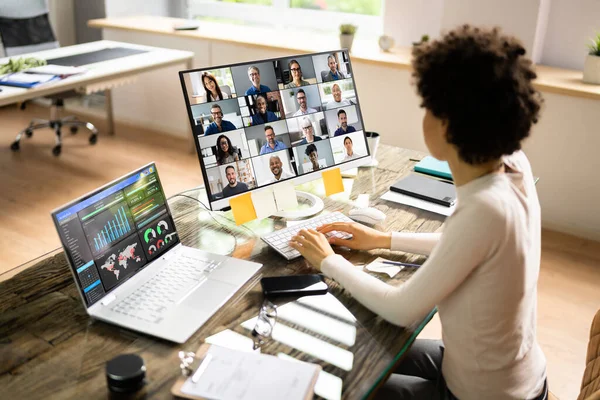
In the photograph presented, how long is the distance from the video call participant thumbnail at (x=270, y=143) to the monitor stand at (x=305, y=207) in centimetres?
→ 18

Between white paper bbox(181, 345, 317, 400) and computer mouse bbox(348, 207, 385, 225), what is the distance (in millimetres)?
643

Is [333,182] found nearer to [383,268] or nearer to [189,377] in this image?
[383,268]

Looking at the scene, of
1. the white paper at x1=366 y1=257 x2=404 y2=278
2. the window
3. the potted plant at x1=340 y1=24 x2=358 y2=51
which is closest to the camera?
the white paper at x1=366 y1=257 x2=404 y2=278

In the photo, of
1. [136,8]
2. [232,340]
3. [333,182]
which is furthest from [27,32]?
[232,340]

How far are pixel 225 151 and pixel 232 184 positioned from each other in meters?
0.09

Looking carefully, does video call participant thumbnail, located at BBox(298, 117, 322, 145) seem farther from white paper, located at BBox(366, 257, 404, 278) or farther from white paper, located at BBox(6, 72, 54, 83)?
white paper, located at BBox(6, 72, 54, 83)

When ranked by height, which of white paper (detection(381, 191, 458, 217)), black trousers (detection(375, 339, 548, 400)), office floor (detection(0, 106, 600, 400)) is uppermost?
white paper (detection(381, 191, 458, 217))

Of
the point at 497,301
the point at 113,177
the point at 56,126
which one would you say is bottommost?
the point at 113,177

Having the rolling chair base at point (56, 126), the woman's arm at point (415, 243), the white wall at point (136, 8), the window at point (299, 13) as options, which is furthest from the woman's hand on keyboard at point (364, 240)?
the white wall at point (136, 8)

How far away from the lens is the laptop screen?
1.19m

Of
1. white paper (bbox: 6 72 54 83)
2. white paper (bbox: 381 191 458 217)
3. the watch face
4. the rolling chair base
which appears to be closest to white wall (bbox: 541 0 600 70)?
the watch face

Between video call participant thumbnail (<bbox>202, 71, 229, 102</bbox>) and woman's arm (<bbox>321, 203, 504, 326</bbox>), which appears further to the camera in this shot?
video call participant thumbnail (<bbox>202, 71, 229, 102</bbox>)

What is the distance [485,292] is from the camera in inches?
44.4

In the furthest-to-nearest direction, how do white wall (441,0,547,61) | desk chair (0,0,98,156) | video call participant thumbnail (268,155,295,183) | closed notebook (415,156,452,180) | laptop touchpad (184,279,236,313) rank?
desk chair (0,0,98,156) → white wall (441,0,547,61) → closed notebook (415,156,452,180) → video call participant thumbnail (268,155,295,183) → laptop touchpad (184,279,236,313)
